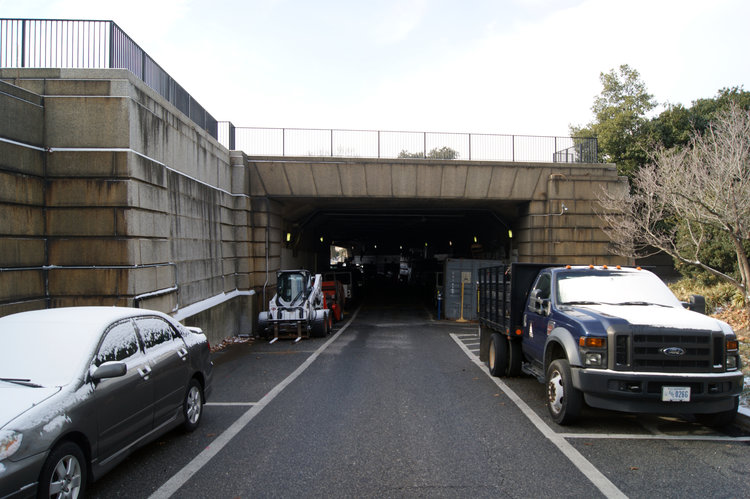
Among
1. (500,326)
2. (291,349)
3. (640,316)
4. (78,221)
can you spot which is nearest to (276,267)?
(291,349)

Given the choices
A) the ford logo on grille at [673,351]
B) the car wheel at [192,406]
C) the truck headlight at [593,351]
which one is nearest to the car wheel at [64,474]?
the car wheel at [192,406]

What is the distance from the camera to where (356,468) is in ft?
16.5

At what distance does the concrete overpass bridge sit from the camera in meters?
8.89

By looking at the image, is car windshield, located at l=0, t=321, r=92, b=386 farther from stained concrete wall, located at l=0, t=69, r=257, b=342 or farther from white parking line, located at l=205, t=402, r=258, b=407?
stained concrete wall, located at l=0, t=69, r=257, b=342

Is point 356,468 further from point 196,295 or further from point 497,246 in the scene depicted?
point 497,246

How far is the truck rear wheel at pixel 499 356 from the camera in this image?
9.46m

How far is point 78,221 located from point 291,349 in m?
6.31

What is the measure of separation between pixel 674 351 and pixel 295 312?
11.5 meters

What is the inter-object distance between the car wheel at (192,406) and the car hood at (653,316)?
16.8 feet

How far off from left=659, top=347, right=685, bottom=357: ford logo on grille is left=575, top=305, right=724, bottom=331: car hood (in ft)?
0.83

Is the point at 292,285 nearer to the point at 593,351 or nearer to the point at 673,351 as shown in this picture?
the point at 593,351

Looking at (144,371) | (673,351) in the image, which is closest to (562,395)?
(673,351)

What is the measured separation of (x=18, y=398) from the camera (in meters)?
3.87

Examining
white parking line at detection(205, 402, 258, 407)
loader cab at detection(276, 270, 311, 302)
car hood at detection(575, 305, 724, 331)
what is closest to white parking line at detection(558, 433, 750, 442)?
car hood at detection(575, 305, 724, 331)
